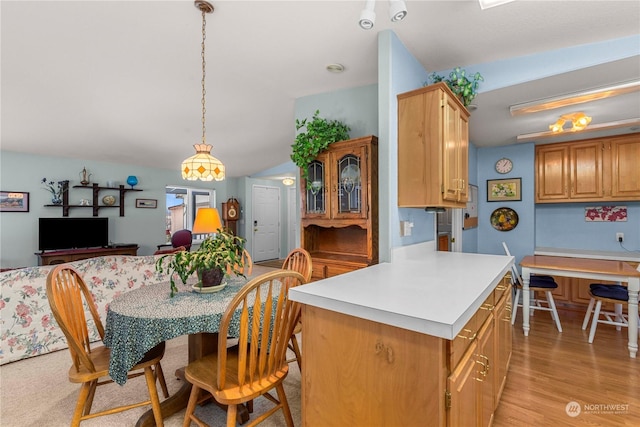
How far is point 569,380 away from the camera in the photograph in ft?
7.26

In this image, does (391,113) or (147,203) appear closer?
(391,113)

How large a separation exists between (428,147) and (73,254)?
5.34 meters

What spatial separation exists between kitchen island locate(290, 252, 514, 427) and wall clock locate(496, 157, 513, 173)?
354 cm

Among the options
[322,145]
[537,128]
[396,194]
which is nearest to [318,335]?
[396,194]

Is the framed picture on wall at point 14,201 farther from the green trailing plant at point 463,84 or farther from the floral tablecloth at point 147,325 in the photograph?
the green trailing plant at point 463,84

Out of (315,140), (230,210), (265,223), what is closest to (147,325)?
(315,140)

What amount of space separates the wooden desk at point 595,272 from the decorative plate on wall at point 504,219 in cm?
100

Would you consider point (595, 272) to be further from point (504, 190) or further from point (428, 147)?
point (428, 147)

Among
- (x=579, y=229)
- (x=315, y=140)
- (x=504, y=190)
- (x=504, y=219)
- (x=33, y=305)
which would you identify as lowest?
(x=33, y=305)

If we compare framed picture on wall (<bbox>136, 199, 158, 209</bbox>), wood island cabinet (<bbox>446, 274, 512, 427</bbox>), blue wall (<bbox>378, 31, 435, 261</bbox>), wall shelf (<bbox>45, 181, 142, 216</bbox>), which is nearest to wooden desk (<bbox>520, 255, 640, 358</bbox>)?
wood island cabinet (<bbox>446, 274, 512, 427</bbox>)

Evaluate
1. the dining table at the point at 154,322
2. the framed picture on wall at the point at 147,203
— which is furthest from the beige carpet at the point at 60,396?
the framed picture on wall at the point at 147,203

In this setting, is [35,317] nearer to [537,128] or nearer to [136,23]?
[136,23]

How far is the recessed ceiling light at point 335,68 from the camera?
2.55m

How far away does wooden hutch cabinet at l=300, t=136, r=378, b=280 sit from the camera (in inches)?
94.7
